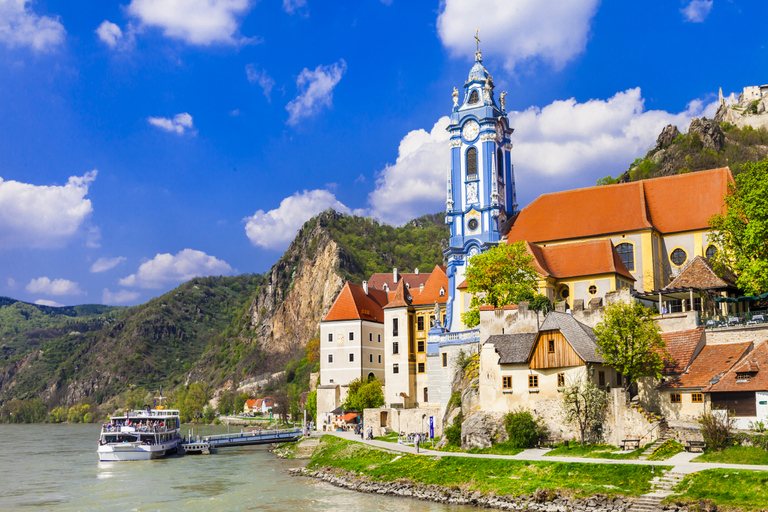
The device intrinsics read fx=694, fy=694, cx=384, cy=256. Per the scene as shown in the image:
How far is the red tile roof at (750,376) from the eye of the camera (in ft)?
104

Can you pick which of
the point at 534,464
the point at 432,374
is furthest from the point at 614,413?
the point at 432,374

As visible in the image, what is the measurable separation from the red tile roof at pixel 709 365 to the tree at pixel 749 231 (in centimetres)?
483

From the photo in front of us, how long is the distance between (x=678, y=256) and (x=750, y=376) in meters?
19.8

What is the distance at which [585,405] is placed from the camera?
35500mm

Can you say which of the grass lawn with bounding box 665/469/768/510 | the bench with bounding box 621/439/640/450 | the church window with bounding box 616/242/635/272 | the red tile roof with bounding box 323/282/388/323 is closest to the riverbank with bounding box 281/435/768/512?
the grass lawn with bounding box 665/469/768/510

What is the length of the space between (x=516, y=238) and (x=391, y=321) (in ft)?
53.9

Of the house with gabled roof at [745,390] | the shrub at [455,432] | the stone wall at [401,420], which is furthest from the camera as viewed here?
the stone wall at [401,420]

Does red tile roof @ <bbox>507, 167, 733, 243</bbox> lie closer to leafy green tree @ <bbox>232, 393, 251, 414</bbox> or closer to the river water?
the river water

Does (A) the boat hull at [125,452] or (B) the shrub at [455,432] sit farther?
(A) the boat hull at [125,452]

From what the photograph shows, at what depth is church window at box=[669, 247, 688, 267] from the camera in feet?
166

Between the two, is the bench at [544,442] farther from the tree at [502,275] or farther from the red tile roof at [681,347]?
the tree at [502,275]

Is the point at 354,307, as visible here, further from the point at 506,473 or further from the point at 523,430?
the point at 506,473

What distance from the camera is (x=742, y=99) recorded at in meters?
115

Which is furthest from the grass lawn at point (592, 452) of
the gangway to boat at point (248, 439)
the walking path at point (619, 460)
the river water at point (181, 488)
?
the gangway to boat at point (248, 439)
